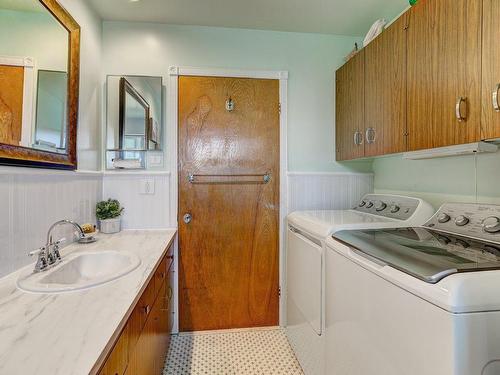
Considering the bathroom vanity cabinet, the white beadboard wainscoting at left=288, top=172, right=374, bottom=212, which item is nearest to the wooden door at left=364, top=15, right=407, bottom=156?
the white beadboard wainscoting at left=288, top=172, right=374, bottom=212

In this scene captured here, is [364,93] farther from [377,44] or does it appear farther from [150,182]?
[150,182]

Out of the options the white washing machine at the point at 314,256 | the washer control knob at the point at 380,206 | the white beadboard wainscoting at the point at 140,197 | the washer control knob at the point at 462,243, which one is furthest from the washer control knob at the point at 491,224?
the white beadboard wainscoting at the point at 140,197

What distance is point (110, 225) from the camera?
194 centimetres

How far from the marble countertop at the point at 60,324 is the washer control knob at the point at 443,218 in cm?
148

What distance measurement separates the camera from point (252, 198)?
2193 millimetres

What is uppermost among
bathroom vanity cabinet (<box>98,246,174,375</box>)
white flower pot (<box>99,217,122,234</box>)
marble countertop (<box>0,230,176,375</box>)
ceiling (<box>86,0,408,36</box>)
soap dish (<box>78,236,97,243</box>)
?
ceiling (<box>86,0,408,36</box>)

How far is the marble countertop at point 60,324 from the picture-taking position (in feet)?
1.96

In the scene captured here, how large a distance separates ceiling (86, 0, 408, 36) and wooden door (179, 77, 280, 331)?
43 centimetres

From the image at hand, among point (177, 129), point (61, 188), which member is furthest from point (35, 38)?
point (177, 129)

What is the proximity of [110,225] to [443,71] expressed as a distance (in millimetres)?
2152

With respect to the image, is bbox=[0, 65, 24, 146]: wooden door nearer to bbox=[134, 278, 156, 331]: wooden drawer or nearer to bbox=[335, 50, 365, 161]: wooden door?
bbox=[134, 278, 156, 331]: wooden drawer

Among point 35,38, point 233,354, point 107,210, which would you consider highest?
point 35,38

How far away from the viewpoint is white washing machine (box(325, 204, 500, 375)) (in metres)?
0.71

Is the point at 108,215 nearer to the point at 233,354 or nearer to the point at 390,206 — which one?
the point at 233,354
